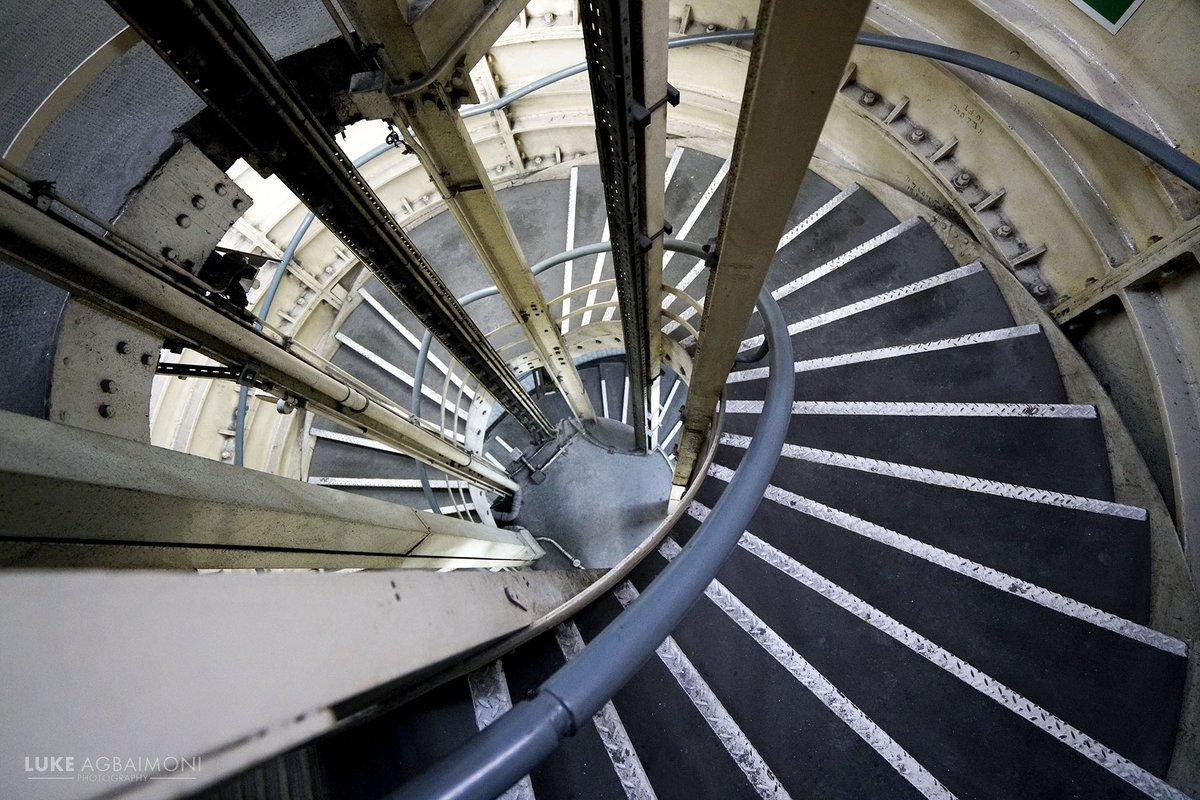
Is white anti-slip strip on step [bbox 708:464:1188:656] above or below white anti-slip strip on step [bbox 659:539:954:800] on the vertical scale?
above

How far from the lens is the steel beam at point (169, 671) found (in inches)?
32.9

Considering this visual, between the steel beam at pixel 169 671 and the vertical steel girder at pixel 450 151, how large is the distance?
227 centimetres

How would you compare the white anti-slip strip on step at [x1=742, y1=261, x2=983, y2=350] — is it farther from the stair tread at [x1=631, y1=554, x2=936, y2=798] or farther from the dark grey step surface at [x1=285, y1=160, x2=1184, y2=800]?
the stair tread at [x1=631, y1=554, x2=936, y2=798]

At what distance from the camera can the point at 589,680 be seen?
1.56 m

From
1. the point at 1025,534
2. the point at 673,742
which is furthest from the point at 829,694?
the point at 1025,534

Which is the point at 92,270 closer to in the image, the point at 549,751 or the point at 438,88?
the point at 438,88

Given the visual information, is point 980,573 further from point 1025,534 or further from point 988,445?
point 988,445

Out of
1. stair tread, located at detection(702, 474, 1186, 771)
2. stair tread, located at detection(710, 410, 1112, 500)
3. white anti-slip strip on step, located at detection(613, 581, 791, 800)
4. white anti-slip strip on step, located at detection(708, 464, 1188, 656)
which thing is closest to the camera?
white anti-slip strip on step, located at detection(613, 581, 791, 800)

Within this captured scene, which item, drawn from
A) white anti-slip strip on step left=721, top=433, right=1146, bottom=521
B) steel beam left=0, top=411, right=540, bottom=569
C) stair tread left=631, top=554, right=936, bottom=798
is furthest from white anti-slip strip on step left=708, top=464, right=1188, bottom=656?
steel beam left=0, top=411, right=540, bottom=569

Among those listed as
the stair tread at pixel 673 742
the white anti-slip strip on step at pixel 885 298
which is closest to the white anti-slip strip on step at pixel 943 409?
the white anti-slip strip on step at pixel 885 298

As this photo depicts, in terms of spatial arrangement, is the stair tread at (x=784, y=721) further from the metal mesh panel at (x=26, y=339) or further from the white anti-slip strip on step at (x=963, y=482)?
the metal mesh panel at (x=26, y=339)

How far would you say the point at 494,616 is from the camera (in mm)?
2383

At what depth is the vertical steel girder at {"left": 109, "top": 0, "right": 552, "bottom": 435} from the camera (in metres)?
2.35

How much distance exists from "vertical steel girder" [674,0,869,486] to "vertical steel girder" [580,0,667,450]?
0.76m
